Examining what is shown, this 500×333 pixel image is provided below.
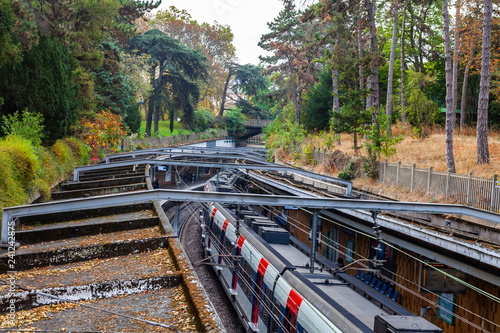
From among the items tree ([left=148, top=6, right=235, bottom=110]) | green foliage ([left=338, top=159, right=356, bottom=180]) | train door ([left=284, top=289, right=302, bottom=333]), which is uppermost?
tree ([left=148, top=6, right=235, bottom=110])

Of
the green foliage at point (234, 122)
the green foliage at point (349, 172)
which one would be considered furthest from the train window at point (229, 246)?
the green foliage at point (234, 122)

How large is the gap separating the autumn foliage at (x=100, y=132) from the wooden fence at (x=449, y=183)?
62.1ft

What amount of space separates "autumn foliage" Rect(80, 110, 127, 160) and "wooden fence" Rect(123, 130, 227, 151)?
6.86 m


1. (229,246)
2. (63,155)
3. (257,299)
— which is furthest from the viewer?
(63,155)

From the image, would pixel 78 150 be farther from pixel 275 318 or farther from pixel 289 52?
pixel 289 52

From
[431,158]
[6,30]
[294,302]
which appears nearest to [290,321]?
[294,302]

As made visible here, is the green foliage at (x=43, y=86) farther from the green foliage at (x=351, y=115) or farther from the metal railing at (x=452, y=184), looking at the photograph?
the metal railing at (x=452, y=184)

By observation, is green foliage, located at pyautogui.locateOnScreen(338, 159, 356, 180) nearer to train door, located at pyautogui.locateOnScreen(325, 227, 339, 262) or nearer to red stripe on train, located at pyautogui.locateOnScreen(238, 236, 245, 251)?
train door, located at pyautogui.locateOnScreen(325, 227, 339, 262)

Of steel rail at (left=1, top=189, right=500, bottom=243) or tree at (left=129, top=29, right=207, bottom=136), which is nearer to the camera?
steel rail at (left=1, top=189, right=500, bottom=243)

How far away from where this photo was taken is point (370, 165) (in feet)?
73.8

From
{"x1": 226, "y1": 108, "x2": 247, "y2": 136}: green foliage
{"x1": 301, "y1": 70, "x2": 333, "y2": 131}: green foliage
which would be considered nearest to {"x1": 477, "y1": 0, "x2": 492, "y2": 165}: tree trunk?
{"x1": 301, "y1": 70, "x2": 333, "y2": 131}: green foliage

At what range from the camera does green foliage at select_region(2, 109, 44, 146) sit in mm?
16672

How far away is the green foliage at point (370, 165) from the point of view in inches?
877

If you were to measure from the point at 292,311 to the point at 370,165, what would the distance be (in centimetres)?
1486
